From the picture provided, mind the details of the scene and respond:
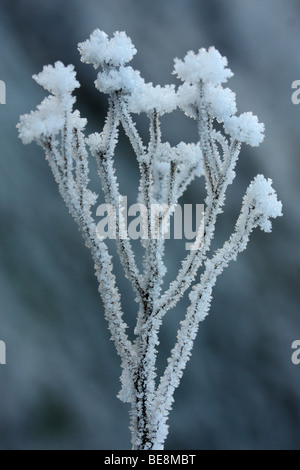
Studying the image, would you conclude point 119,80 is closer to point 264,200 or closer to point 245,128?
point 245,128

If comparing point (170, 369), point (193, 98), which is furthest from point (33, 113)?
point (170, 369)

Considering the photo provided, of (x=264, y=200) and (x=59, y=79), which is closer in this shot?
(x=59, y=79)

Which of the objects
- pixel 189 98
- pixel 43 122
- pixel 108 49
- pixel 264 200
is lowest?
pixel 264 200

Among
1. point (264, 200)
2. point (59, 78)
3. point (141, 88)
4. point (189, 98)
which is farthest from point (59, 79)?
point (264, 200)
